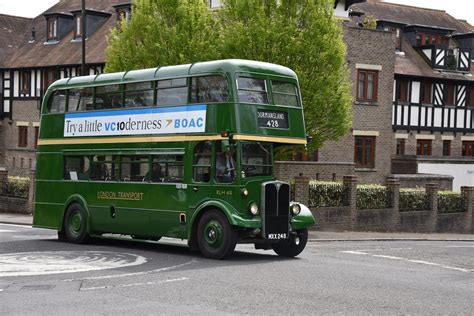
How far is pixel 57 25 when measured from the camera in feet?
165

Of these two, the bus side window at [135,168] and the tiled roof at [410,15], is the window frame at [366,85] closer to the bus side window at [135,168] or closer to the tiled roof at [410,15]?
the tiled roof at [410,15]

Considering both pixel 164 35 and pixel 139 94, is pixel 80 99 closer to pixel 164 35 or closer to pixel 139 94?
pixel 139 94

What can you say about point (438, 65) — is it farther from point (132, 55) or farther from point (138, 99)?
point (138, 99)

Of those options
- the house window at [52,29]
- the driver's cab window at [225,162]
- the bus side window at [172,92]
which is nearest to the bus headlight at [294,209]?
the driver's cab window at [225,162]

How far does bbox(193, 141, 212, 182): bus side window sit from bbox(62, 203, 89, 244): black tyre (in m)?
3.92

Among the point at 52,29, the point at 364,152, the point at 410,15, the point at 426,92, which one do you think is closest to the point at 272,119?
the point at 364,152

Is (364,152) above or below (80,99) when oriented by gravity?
below

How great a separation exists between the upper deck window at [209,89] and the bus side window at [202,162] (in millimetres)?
914

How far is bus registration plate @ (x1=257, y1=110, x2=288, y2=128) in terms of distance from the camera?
1702 centimetres

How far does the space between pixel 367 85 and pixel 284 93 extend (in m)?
21.2

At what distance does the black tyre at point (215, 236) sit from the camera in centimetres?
1647

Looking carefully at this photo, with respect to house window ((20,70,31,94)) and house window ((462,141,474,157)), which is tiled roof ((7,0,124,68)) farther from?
house window ((462,141,474,157))

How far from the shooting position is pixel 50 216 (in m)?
21.1

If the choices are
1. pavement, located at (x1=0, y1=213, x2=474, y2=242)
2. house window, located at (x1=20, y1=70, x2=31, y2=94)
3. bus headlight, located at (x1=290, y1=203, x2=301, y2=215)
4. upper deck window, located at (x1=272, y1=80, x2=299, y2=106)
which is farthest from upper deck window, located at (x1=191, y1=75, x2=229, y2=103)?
house window, located at (x1=20, y1=70, x2=31, y2=94)
